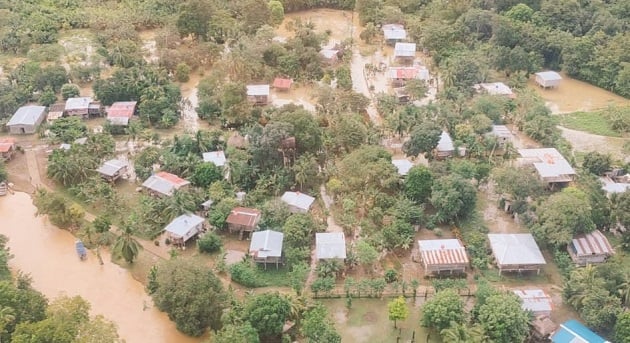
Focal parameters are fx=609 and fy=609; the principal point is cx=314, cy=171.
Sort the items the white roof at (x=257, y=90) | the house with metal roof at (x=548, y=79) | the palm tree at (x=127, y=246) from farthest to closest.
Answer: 1. the house with metal roof at (x=548, y=79)
2. the white roof at (x=257, y=90)
3. the palm tree at (x=127, y=246)

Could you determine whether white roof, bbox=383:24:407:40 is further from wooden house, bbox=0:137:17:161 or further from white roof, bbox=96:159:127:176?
wooden house, bbox=0:137:17:161

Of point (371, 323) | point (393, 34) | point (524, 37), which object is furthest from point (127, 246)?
point (524, 37)

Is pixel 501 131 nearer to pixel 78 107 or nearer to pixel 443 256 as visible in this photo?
pixel 443 256

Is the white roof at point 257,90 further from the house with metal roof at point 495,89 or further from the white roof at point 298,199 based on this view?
the house with metal roof at point 495,89

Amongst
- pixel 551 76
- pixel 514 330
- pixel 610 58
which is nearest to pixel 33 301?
pixel 514 330

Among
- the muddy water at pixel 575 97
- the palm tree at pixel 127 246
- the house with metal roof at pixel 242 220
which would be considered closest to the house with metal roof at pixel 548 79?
the muddy water at pixel 575 97

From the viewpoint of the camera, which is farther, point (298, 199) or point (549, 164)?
point (549, 164)

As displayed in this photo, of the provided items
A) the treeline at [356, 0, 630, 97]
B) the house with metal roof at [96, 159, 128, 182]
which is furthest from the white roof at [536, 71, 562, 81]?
the house with metal roof at [96, 159, 128, 182]
